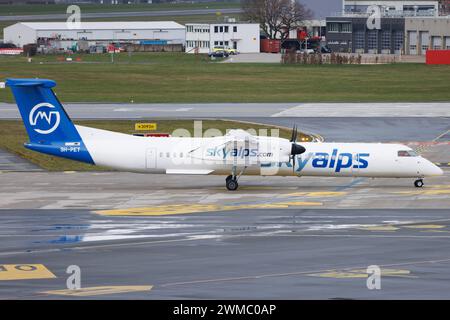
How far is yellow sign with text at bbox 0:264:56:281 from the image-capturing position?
33906 mm

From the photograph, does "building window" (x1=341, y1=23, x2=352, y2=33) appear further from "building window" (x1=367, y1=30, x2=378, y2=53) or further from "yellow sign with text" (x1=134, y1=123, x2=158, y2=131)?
"yellow sign with text" (x1=134, y1=123, x2=158, y2=131)

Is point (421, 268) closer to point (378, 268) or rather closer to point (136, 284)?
point (378, 268)

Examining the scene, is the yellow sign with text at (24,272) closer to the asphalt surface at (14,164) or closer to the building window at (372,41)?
the asphalt surface at (14,164)

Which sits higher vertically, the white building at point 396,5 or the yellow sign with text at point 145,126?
the white building at point 396,5

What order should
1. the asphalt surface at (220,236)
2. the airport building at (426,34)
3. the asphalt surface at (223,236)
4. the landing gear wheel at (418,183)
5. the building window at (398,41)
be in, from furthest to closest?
1. the building window at (398,41)
2. the airport building at (426,34)
3. the landing gear wheel at (418,183)
4. the asphalt surface at (223,236)
5. the asphalt surface at (220,236)

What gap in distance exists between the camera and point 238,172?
2167 inches

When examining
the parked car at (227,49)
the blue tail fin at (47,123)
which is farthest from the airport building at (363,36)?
the blue tail fin at (47,123)

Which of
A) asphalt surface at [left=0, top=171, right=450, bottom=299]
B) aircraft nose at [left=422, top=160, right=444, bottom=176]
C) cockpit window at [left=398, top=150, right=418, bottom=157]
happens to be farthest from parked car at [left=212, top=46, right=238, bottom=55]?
aircraft nose at [left=422, top=160, right=444, bottom=176]

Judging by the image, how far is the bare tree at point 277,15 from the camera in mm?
191875

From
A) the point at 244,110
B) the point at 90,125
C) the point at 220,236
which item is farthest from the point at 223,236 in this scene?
the point at 244,110

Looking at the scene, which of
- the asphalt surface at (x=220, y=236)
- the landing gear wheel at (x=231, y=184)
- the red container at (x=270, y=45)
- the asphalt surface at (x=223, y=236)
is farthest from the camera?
the red container at (x=270, y=45)

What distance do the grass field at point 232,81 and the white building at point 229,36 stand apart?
91.6 ft

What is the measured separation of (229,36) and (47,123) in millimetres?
130723

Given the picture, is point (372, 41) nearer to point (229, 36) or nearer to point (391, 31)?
point (391, 31)
